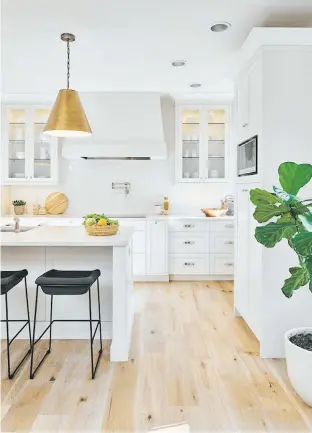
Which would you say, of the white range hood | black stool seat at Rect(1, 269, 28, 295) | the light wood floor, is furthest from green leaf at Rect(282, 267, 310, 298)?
the white range hood

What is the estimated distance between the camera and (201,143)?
A: 17.7 feet

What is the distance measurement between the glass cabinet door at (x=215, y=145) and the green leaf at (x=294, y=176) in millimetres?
3412

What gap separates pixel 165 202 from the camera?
5.57 metres

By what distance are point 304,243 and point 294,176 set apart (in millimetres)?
410

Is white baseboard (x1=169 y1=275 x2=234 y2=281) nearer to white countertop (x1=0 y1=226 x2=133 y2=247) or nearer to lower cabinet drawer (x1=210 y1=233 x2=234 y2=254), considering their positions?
lower cabinet drawer (x1=210 y1=233 x2=234 y2=254)

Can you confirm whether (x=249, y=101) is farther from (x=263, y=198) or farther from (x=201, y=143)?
(x=201, y=143)

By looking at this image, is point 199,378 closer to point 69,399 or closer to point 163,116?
point 69,399

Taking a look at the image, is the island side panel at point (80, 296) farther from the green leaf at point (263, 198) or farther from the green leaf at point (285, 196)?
the green leaf at point (285, 196)

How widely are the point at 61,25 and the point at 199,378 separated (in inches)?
110

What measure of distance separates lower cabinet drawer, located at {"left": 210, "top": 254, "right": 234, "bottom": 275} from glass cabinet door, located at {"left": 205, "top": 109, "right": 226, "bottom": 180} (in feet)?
3.78

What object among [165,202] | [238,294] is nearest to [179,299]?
[238,294]

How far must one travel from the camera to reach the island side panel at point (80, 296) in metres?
3.12

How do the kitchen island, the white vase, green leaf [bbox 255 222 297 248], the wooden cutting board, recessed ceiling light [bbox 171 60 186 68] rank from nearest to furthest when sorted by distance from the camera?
A: 1. green leaf [bbox 255 222 297 248]
2. the white vase
3. the kitchen island
4. recessed ceiling light [bbox 171 60 186 68]
5. the wooden cutting board

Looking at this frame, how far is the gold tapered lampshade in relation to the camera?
297cm
